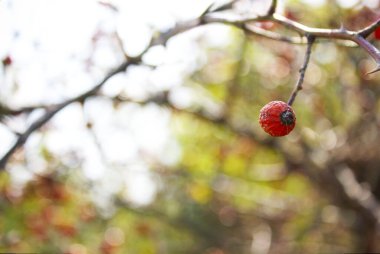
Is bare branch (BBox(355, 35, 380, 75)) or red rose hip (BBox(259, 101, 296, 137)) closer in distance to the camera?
bare branch (BBox(355, 35, 380, 75))

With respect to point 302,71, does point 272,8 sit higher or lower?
higher

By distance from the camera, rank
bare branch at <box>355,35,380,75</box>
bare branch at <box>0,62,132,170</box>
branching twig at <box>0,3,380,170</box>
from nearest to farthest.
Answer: bare branch at <box>355,35,380,75</box> < branching twig at <box>0,3,380,170</box> < bare branch at <box>0,62,132,170</box>

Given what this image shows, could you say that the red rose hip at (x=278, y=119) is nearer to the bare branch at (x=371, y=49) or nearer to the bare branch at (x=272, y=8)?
the bare branch at (x=371, y=49)

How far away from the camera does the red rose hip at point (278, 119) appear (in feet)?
5.69

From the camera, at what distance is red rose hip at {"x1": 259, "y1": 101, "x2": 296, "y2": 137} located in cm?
173

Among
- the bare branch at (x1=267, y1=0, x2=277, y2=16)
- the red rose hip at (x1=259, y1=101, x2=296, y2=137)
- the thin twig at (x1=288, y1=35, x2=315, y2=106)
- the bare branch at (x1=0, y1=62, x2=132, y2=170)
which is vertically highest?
the bare branch at (x1=267, y1=0, x2=277, y2=16)

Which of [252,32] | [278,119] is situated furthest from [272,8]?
[278,119]

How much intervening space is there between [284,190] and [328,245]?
1.08 metres

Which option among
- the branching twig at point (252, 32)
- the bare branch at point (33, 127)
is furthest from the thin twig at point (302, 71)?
the bare branch at point (33, 127)

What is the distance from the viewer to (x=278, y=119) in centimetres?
173

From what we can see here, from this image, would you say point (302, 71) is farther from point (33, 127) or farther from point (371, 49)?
point (33, 127)

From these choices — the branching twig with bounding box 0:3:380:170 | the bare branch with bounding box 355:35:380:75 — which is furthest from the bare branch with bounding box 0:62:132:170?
the bare branch with bounding box 355:35:380:75

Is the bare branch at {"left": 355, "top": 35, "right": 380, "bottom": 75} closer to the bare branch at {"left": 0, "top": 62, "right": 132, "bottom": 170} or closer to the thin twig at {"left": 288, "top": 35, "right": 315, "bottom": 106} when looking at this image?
the thin twig at {"left": 288, "top": 35, "right": 315, "bottom": 106}

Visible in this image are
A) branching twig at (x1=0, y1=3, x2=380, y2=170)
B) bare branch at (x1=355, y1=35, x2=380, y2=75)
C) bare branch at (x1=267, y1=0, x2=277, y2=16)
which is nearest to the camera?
bare branch at (x1=355, y1=35, x2=380, y2=75)
